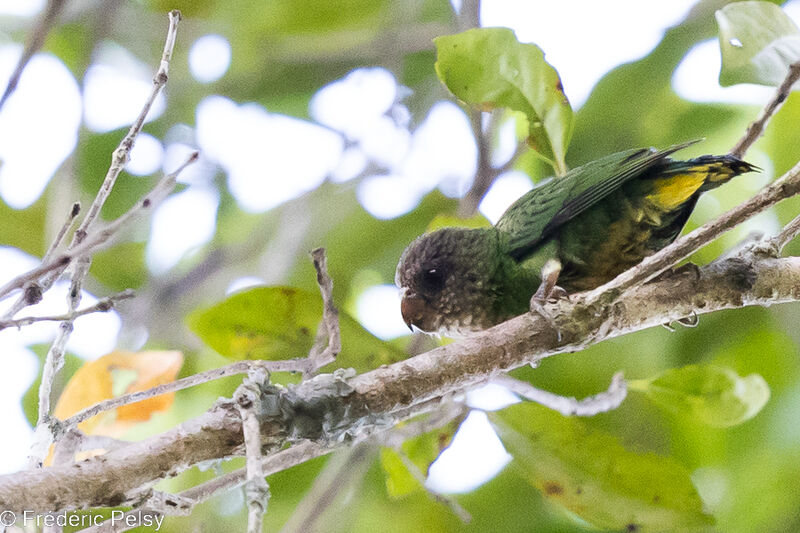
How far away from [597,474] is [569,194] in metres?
0.74

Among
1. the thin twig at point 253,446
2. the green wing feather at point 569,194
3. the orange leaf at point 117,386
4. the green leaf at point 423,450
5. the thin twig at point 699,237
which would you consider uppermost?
the green wing feather at point 569,194

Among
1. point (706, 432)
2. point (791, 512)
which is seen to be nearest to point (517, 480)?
point (706, 432)

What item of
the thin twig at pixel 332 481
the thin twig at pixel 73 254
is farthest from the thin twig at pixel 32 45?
the thin twig at pixel 332 481

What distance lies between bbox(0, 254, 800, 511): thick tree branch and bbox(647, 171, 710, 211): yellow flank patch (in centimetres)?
47

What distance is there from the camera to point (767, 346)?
2.10 m

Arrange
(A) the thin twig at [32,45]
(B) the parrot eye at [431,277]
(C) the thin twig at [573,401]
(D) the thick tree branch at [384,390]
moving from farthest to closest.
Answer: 1. (B) the parrot eye at [431,277]
2. (C) the thin twig at [573,401]
3. (A) the thin twig at [32,45]
4. (D) the thick tree branch at [384,390]

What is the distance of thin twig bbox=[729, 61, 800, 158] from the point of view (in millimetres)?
1588

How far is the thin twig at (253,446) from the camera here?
33.3 inches

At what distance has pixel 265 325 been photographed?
5.72 feet

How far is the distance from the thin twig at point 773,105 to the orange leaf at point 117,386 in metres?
1.40

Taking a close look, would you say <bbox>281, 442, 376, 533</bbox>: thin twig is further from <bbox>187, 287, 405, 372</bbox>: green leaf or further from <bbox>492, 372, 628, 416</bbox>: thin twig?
<bbox>492, 372, 628, 416</bbox>: thin twig

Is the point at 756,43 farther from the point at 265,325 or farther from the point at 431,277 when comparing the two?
the point at 265,325

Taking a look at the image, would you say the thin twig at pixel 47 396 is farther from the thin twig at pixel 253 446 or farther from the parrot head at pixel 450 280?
the parrot head at pixel 450 280

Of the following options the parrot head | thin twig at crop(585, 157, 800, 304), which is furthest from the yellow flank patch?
thin twig at crop(585, 157, 800, 304)
